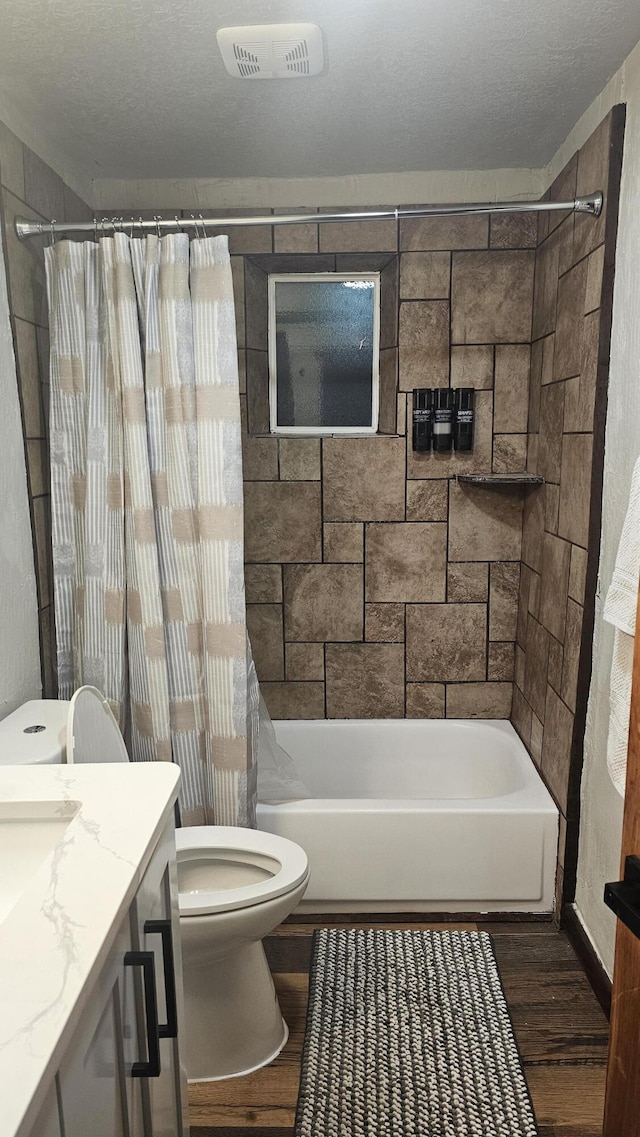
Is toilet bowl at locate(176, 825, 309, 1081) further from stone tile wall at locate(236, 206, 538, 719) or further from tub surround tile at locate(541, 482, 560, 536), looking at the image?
tub surround tile at locate(541, 482, 560, 536)

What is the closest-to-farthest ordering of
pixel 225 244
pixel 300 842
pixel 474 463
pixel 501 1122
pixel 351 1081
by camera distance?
pixel 501 1122, pixel 351 1081, pixel 225 244, pixel 300 842, pixel 474 463

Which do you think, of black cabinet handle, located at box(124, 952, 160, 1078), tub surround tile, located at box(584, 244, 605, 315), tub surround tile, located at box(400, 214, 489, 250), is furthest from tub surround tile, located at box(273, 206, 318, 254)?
black cabinet handle, located at box(124, 952, 160, 1078)

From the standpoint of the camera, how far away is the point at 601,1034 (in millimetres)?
1984

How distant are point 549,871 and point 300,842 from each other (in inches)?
30.8

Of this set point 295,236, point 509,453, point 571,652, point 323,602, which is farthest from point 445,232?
point 571,652

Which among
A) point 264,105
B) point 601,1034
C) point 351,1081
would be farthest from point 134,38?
point 601,1034

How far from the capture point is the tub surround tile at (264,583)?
310 cm

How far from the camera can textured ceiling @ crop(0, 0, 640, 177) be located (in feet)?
5.69

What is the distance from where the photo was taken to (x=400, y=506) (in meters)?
3.04

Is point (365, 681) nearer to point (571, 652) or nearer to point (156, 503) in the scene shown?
point (571, 652)

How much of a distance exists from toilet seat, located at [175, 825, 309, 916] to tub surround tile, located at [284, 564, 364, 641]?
43.3 inches

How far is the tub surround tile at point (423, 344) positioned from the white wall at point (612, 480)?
77 cm

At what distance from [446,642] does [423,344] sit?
1.15m

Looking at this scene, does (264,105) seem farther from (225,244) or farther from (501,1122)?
(501,1122)
